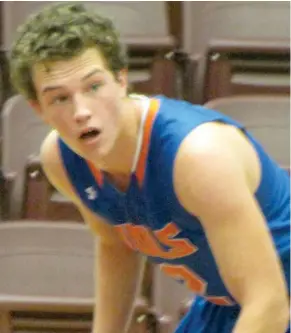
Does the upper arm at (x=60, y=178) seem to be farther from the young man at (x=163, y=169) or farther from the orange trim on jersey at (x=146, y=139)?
the orange trim on jersey at (x=146, y=139)

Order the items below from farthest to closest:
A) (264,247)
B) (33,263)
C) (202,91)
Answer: (202,91)
(33,263)
(264,247)

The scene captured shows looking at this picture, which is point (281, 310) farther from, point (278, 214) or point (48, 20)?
point (48, 20)

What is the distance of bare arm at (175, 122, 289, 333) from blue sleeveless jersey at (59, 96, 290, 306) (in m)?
0.03

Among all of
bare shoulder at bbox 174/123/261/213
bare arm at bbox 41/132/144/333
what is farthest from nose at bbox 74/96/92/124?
bare arm at bbox 41/132/144/333

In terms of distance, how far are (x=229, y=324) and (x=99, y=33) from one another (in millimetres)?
426

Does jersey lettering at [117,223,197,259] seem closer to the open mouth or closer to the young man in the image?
the young man

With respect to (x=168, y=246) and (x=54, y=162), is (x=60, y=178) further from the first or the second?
(x=168, y=246)

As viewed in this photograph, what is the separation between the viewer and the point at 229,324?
1.04 metres

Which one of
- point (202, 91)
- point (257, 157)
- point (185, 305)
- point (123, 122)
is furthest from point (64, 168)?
point (202, 91)

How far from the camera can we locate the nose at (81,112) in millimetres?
847

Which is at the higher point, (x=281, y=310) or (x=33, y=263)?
(x=281, y=310)

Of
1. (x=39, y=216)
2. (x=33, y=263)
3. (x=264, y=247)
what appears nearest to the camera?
(x=264, y=247)

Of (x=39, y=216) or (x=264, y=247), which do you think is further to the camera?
(x=39, y=216)

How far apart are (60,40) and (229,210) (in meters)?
0.26
